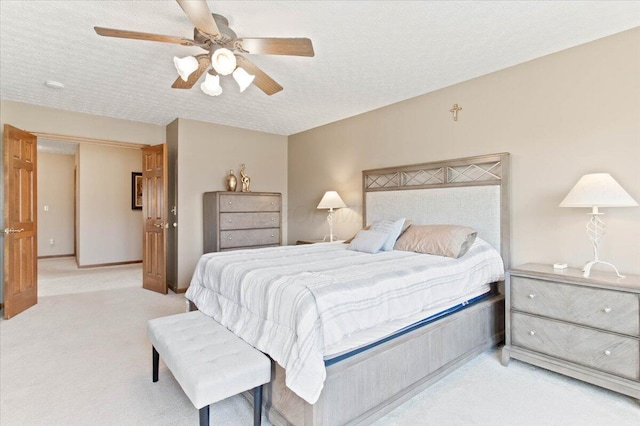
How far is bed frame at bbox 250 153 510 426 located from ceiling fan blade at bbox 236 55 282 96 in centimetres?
196

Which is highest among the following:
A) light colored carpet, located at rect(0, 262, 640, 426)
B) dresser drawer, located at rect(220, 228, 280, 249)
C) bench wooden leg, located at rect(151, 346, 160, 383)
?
dresser drawer, located at rect(220, 228, 280, 249)

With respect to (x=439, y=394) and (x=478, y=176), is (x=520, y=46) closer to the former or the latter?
(x=478, y=176)

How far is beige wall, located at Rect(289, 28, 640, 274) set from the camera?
255 centimetres

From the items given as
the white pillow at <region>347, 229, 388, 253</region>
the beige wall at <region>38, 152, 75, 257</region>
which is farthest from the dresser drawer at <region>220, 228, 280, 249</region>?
the beige wall at <region>38, 152, 75, 257</region>

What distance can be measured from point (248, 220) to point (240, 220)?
0.42 feet

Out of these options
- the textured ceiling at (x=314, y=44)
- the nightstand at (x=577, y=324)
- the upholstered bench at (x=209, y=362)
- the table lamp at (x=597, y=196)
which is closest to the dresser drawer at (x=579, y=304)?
the nightstand at (x=577, y=324)

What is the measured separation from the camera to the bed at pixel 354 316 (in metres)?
1.70

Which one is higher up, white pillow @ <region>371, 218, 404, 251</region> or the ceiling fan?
the ceiling fan

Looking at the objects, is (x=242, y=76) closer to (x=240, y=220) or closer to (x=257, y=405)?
(x=257, y=405)

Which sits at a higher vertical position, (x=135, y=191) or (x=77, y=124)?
(x=77, y=124)

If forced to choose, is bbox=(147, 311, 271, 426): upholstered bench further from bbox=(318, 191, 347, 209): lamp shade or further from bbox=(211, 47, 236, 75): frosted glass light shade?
bbox=(318, 191, 347, 209): lamp shade

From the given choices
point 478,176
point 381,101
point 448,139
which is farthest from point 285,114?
point 478,176

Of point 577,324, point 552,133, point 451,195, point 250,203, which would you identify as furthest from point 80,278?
point 552,133

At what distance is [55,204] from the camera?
8.15 metres
